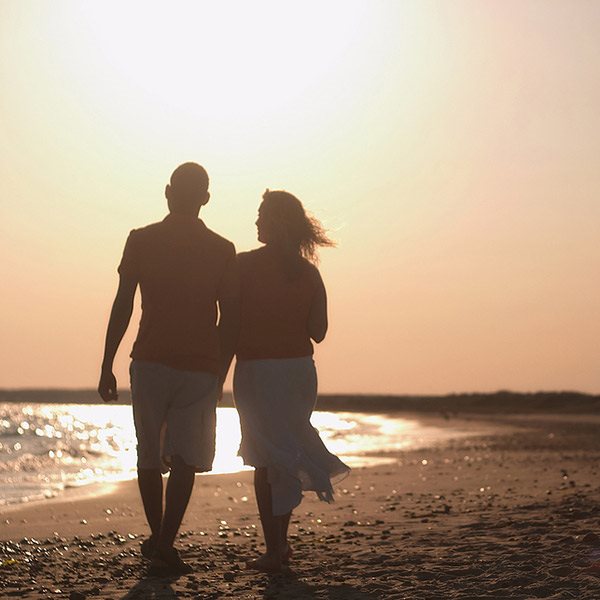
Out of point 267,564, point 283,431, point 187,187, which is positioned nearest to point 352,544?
point 267,564

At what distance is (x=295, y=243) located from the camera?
6492 millimetres

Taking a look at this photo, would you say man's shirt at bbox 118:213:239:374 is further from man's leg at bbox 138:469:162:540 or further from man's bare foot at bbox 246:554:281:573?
man's bare foot at bbox 246:554:281:573

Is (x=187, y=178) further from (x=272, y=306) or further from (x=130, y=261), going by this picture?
(x=272, y=306)

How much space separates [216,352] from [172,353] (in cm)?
27

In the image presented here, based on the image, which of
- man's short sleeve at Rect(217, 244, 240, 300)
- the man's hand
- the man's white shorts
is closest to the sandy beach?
the man's white shorts

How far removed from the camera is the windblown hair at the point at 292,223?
6.46 meters

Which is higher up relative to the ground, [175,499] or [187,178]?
[187,178]

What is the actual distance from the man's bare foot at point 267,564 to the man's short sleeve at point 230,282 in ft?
4.71

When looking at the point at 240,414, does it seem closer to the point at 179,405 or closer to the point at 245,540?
the point at 179,405

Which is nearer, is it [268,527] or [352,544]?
[268,527]

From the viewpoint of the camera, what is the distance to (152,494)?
20.5 ft

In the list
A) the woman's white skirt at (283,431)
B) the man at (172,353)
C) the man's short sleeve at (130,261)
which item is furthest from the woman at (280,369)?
the man's short sleeve at (130,261)

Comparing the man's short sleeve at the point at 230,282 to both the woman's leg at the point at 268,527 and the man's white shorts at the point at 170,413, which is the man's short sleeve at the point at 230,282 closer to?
the man's white shorts at the point at 170,413

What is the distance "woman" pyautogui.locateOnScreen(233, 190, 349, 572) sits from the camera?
630 centimetres
